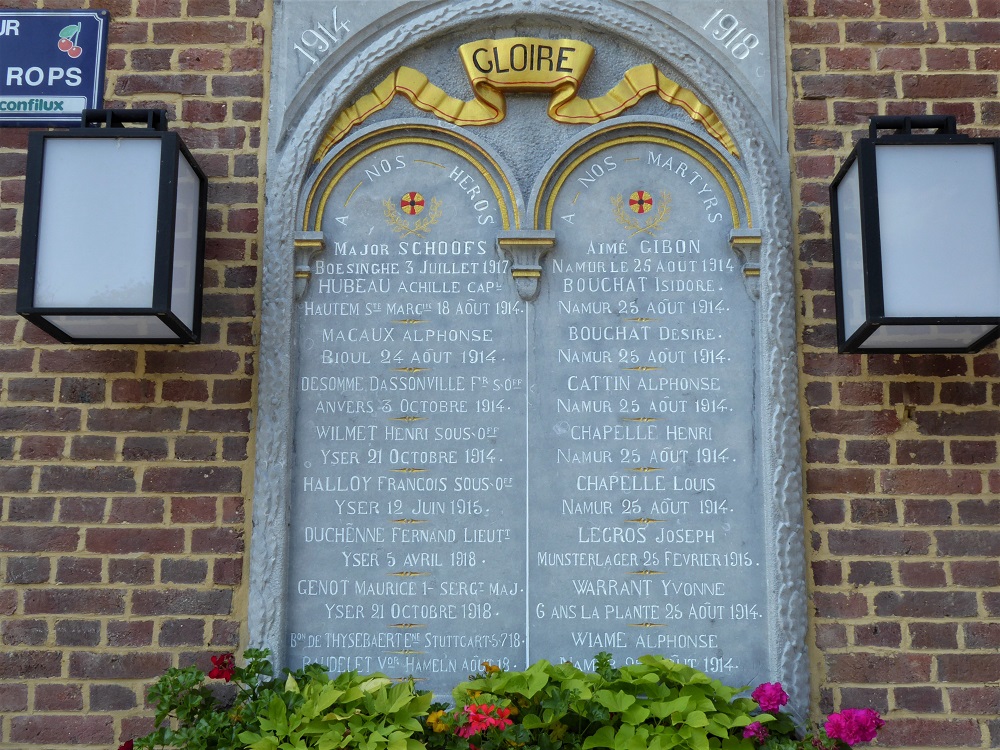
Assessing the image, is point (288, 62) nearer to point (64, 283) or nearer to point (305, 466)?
point (64, 283)

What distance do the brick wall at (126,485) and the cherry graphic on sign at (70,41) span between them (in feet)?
0.89

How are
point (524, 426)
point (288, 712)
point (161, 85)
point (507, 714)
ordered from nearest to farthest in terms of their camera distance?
1. point (507, 714)
2. point (288, 712)
3. point (524, 426)
4. point (161, 85)

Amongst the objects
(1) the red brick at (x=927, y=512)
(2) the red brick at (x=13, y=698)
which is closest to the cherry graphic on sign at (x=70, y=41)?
(2) the red brick at (x=13, y=698)

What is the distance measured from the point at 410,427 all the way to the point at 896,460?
1.66m

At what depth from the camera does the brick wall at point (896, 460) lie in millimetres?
3869

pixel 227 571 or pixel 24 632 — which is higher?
pixel 227 571

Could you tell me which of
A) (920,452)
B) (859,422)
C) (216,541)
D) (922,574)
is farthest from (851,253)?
(216,541)

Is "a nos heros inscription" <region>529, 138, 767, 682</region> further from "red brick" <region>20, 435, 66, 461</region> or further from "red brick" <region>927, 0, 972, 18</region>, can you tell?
"red brick" <region>20, 435, 66, 461</region>

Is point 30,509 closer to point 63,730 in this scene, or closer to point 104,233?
point 63,730

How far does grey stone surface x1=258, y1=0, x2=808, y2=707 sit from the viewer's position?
3.93 m

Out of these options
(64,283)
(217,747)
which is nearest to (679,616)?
(217,747)

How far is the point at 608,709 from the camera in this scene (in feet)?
11.5

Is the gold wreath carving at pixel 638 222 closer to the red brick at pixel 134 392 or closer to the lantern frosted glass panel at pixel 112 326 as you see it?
the lantern frosted glass panel at pixel 112 326

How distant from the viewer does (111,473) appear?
13.2 feet
